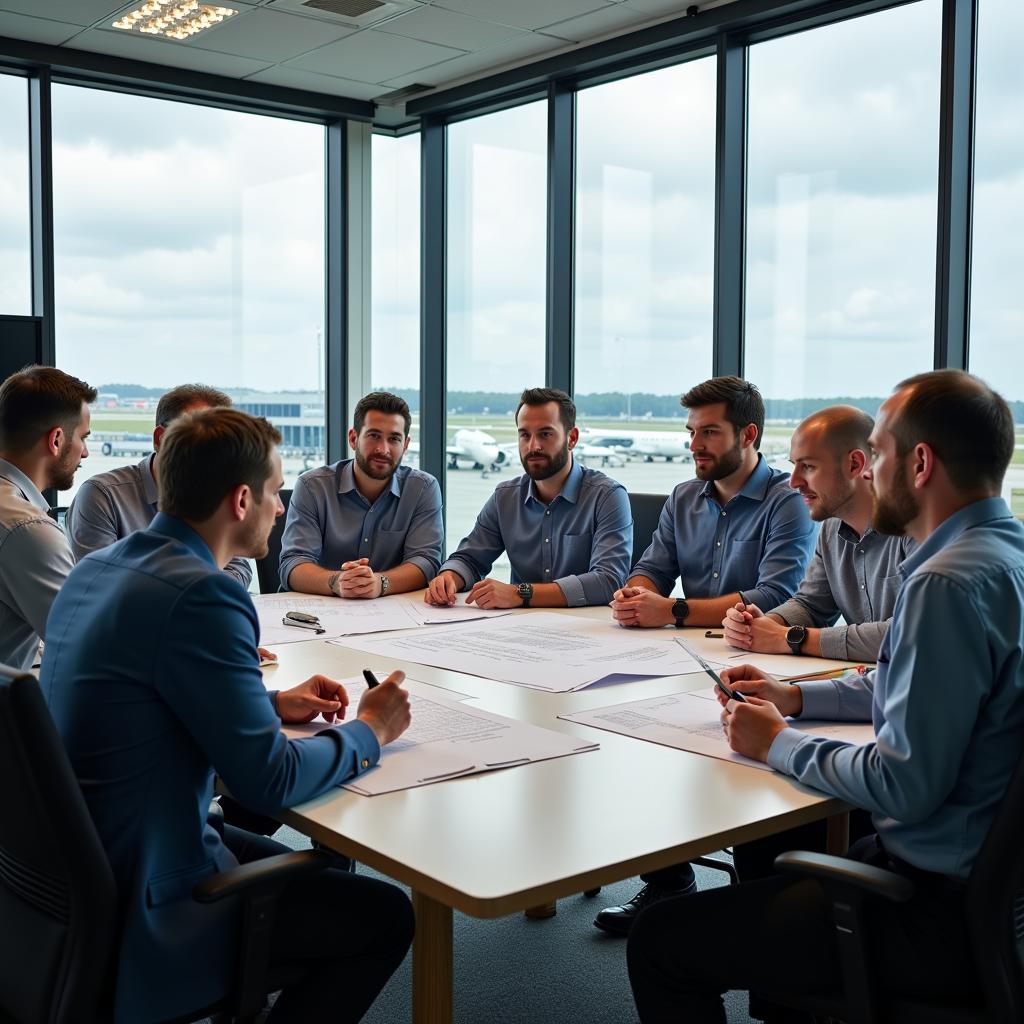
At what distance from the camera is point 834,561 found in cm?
289

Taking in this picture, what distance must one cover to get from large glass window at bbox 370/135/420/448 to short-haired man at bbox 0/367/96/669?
4163mm

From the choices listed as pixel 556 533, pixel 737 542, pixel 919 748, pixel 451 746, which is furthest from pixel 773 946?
pixel 556 533

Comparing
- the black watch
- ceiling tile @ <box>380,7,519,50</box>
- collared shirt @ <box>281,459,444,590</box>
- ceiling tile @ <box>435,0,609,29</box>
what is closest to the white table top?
the black watch

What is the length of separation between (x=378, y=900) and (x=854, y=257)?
3761 mm

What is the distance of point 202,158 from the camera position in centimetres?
633

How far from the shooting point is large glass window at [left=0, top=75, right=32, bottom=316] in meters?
5.59

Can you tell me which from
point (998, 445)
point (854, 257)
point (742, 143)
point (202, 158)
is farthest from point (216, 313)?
point (998, 445)

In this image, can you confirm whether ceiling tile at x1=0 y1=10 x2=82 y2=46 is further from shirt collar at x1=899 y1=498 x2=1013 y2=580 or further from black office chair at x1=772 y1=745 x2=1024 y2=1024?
black office chair at x1=772 y1=745 x2=1024 y2=1024

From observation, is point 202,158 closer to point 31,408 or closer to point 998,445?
point 31,408

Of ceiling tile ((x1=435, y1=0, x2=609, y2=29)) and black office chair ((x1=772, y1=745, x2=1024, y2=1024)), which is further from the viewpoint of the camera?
ceiling tile ((x1=435, y1=0, x2=609, y2=29))

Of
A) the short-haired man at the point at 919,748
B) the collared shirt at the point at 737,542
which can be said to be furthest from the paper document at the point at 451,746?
the collared shirt at the point at 737,542

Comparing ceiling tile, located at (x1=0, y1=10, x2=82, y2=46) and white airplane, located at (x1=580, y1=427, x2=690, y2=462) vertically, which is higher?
ceiling tile, located at (x1=0, y1=10, x2=82, y2=46)

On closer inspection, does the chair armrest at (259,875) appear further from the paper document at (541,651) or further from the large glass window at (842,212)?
the large glass window at (842,212)

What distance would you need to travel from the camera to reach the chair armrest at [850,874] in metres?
1.48
